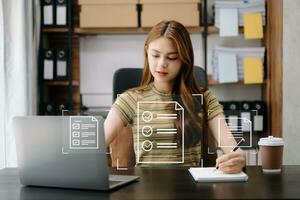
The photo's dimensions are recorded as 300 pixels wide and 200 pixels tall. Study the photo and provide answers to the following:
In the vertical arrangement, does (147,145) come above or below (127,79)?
below

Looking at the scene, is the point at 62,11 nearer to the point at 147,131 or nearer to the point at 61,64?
the point at 61,64

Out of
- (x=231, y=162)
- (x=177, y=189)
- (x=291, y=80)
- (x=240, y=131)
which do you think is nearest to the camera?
(x=177, y=189)

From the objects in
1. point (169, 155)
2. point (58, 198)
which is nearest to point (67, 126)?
point (58, 198)

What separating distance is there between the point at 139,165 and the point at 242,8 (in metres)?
2.07

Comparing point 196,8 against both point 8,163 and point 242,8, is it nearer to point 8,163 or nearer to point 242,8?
point 242,8

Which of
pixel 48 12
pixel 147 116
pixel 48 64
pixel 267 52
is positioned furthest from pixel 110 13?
pixel 147 116

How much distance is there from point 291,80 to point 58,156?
7.48ft

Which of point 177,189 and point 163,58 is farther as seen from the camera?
point 163,58

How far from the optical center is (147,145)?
4.81ft

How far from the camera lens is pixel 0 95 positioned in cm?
271

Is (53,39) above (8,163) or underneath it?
above

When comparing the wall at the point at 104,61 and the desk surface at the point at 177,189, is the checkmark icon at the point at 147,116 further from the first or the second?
the wall at the point at 104,61

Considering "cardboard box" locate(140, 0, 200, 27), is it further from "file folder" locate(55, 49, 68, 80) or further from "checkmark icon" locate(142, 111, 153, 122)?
"checkmark icon" locate(142, 111, 153, 122)

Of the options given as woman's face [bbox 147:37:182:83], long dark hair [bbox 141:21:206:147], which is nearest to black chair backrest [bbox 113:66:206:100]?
long dark hair [bbox 141:21:206:147]
